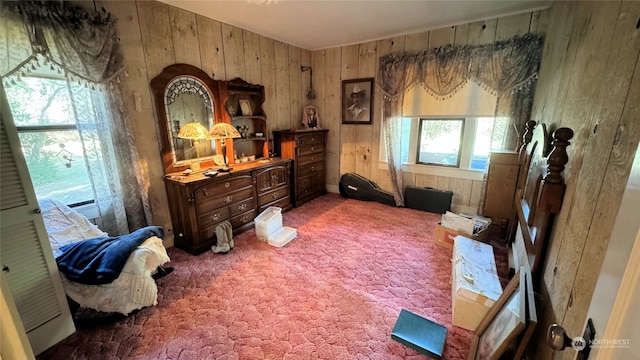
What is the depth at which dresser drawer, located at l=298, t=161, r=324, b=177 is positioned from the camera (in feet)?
13.2

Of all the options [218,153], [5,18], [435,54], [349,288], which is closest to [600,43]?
[349,288]

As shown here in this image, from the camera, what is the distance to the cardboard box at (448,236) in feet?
8.54

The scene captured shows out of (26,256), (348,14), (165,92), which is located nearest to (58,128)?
(165,92)

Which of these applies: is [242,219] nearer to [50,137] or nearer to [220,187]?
[220,187]

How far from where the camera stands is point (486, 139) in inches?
131

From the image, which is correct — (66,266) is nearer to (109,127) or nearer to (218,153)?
(109,127)

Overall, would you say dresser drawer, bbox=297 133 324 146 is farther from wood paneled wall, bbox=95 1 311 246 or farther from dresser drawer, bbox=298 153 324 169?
wood paneled wall, bbox=95 1 311 246

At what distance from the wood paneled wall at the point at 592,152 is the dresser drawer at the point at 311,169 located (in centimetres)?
307

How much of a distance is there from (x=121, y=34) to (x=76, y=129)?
3.07 ft

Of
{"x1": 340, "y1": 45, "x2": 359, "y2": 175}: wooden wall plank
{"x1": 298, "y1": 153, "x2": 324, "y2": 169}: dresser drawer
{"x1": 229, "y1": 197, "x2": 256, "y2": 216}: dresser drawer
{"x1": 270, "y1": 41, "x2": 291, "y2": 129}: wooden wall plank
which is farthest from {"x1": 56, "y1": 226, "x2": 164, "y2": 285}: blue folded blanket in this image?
{"x1": 340, "y1": 45, "x2": 359, "y2": 175}: wooden wall plank

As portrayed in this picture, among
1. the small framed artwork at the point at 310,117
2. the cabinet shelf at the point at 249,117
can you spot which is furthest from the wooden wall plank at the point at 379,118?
the cabinet shelf at the point at 249,117

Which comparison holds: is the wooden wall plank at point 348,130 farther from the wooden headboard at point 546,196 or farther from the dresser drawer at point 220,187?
the wooden headboard at point 546,196

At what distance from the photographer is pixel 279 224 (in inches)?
120

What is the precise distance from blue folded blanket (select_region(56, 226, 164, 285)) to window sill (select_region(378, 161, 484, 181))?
344cm
